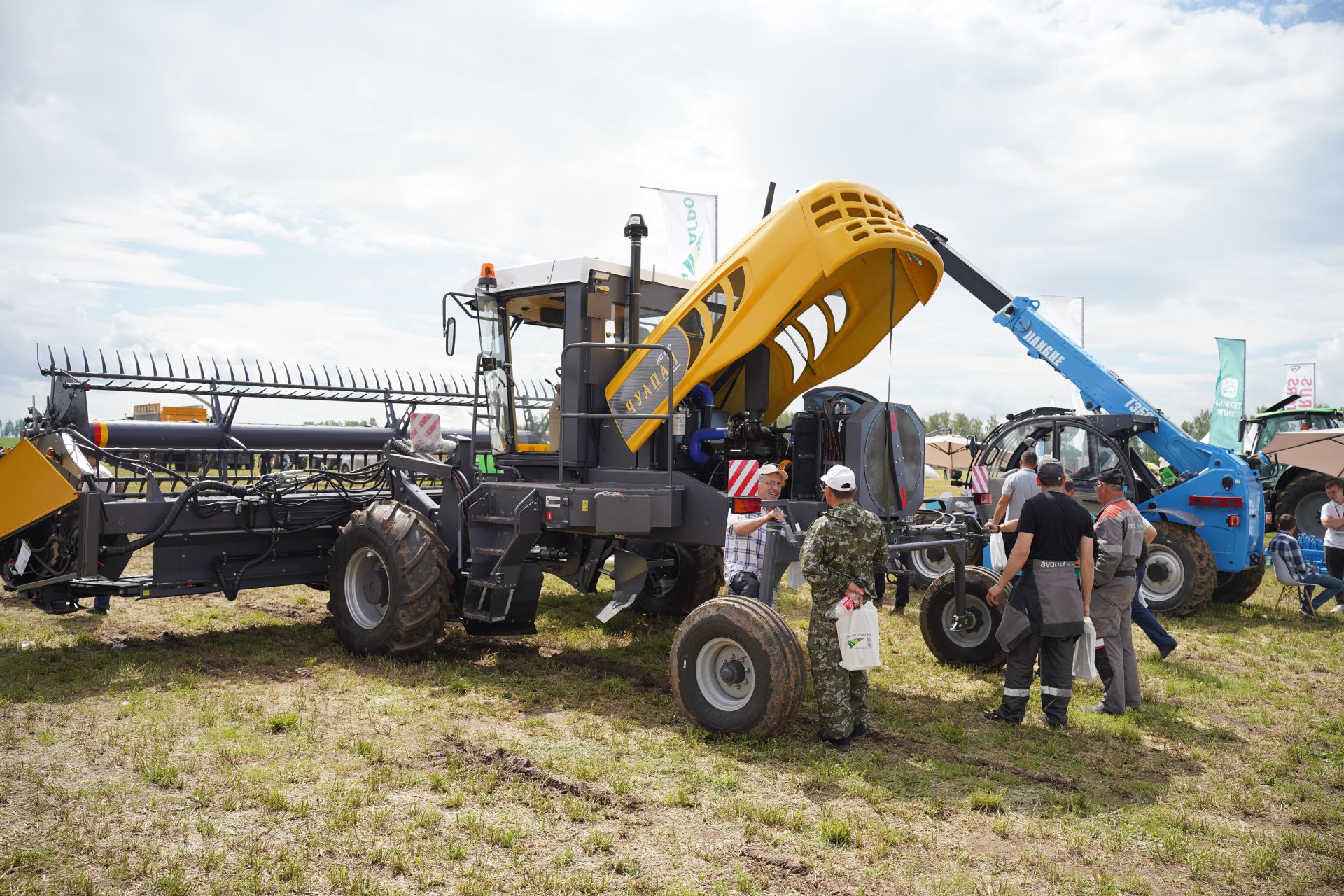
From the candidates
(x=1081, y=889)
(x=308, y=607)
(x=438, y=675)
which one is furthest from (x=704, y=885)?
(x=308, y=607)

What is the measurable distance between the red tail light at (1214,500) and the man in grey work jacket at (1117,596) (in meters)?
5.08

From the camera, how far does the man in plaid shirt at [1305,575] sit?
10680 mm

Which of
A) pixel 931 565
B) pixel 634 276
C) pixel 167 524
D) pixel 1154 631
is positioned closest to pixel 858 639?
pixel 634 276

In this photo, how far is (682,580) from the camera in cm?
956

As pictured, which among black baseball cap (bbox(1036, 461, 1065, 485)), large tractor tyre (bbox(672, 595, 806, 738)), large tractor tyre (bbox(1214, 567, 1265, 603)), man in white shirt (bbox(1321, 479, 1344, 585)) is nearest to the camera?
large tractor tyre (bbox(672, 595, 806, 738))

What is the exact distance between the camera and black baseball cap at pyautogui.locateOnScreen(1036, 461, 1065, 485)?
6332 millimetres

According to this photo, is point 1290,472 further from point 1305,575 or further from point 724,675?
point 724,675

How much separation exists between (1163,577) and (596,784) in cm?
835

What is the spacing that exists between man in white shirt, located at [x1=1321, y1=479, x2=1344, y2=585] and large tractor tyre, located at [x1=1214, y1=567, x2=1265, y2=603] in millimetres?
722

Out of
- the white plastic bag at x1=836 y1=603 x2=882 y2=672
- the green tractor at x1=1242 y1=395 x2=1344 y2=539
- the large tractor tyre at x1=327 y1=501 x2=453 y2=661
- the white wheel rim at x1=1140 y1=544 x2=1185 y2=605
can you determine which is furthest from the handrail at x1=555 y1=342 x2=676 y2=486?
the green tractor at x1=1242 y1=395 x2=1344 y2=539

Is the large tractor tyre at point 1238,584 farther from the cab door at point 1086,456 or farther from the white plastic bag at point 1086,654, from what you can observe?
the white plastic bag at point 1086,654

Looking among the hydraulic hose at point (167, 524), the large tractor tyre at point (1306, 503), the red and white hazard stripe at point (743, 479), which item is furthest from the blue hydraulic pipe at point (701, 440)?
the large tractor tyre at point (1306, 503)

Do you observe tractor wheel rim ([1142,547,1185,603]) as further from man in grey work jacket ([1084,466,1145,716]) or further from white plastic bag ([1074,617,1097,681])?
white plastic bag ([1074,617,1097,681])

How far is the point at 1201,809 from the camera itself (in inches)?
192
